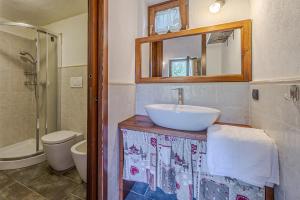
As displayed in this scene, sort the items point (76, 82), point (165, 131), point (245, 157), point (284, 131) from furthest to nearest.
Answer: point (76, 82) < point (165, 131) < point (245, 157) < point (284, 131)

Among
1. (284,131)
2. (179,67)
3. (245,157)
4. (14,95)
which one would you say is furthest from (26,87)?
(284,131)

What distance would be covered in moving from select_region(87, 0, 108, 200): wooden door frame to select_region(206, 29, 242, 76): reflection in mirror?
90 cm

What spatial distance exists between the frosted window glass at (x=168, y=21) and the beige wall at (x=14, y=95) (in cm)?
209

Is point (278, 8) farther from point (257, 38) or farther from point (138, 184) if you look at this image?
point (138, 184)

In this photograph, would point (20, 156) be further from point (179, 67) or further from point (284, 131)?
point (284, 131)

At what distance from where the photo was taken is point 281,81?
0.65 m

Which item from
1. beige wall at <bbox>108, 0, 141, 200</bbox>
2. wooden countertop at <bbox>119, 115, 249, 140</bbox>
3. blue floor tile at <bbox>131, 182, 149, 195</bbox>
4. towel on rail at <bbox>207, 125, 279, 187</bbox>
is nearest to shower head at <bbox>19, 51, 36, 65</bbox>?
beige wall at <bbox>108, 0, 141, 200</bbox>

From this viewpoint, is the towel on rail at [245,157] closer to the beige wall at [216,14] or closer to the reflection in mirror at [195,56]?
Result: the reflection in mirror at [195,56]

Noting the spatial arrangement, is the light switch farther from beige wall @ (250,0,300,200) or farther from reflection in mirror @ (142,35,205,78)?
beige wall @ (250,0,300,200)

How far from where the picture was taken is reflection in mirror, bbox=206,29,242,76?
47.8 inches

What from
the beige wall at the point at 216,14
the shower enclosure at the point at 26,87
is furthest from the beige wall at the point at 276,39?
the shower enclosure at the point at 26,87

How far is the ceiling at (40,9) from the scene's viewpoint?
1874mm

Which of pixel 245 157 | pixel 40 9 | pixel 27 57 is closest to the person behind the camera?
Answer: pixel 245 157

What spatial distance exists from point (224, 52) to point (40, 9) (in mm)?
2403
